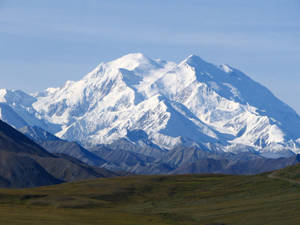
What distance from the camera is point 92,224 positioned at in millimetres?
199250

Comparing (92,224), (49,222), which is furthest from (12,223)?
(92,224)

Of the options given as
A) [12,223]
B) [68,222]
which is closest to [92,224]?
[68,222]

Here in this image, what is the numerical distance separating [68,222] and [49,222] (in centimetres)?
723

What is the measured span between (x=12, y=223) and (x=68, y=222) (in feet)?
59.1

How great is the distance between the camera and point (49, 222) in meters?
192

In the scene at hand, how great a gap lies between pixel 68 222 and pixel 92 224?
639 cm

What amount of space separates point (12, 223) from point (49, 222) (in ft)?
35.7

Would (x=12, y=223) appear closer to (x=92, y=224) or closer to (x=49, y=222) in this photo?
(x=49, y=222)

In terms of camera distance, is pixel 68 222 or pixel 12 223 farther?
pixel 68 222

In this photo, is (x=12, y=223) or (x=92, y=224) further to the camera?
(x=92, y=224)

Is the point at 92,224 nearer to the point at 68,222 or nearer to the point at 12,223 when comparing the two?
the point at 68,222

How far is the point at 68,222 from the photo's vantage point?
19738cm
